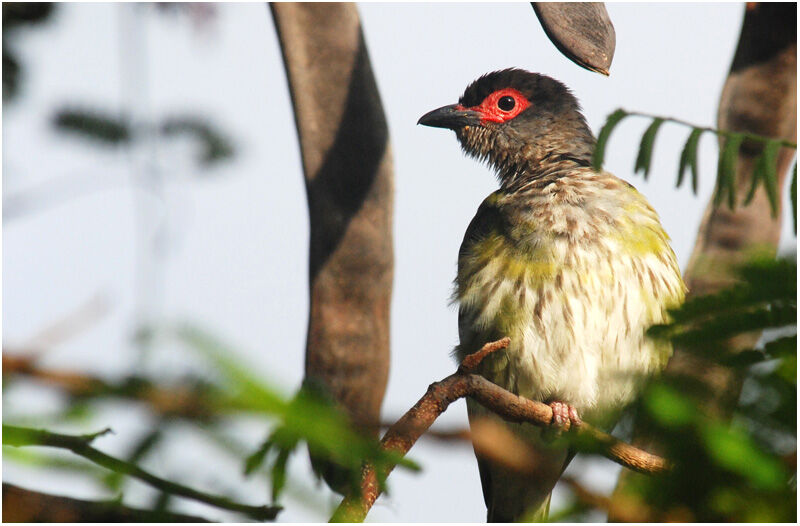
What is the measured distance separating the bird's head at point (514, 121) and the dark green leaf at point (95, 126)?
169cm

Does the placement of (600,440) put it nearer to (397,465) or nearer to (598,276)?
(397,465)

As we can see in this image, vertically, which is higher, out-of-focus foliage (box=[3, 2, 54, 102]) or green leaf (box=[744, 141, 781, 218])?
out-of-focus foliage (box=[3, 2, 54, 102])

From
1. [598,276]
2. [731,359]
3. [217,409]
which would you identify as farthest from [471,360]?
[598,276]

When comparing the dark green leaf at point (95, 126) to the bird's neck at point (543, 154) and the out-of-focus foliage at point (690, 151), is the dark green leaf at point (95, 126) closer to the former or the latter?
the out-of-focus foliage at point (690, 151)

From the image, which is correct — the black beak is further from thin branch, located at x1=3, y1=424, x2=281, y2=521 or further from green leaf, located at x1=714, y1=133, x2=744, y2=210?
thin branch, located at x1=3, y1=424, x2=281, y2=521

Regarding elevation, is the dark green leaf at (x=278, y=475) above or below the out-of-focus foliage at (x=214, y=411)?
below

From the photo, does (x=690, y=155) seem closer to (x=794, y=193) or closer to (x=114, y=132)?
(x=794, y=193)

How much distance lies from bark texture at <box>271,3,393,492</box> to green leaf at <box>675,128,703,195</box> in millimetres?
1607

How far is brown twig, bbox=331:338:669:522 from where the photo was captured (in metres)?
0.72

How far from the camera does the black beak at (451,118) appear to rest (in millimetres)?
3766

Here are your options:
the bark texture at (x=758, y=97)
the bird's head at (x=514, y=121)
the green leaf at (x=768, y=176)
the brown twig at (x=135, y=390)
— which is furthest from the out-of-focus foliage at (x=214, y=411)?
the bird's head at (x=514, y=121)

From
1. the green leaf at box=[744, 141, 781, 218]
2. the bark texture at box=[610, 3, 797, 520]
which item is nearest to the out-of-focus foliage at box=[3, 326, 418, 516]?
the green leaf at box=[744, 141, 781, 218]

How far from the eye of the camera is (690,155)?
129 cm

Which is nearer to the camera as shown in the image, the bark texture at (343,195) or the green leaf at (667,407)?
the green leaf at (667,407)
